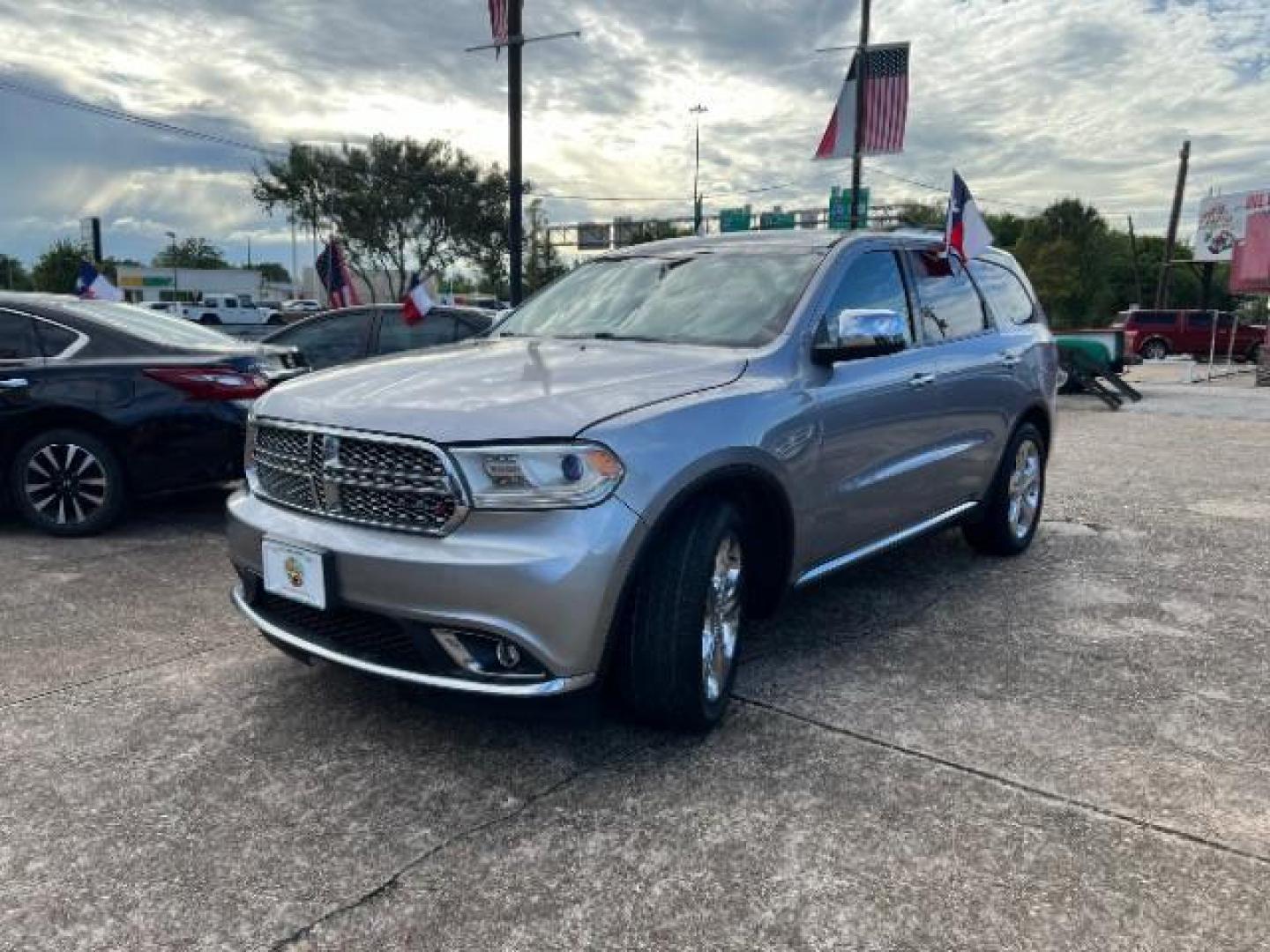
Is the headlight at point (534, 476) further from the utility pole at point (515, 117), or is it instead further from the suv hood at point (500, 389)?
the utility pole at point (515, 117)

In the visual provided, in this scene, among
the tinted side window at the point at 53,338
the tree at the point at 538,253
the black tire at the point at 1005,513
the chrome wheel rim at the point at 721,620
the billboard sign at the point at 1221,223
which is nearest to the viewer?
the chrome wheel rim at the point at 721,620

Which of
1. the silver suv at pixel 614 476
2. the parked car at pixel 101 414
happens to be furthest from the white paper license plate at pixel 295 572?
the parked car at pixel 101 414

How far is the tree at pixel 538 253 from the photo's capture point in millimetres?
52062

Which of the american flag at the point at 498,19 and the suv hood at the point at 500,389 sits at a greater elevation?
the american flag at the point at 498,19

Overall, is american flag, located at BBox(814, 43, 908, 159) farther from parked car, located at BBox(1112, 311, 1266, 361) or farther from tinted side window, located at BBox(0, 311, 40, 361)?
parked car, located at BBox(1112, 311, 1266, 361)

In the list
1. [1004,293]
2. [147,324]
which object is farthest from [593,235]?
[1004,293]

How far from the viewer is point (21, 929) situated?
7.36 feet

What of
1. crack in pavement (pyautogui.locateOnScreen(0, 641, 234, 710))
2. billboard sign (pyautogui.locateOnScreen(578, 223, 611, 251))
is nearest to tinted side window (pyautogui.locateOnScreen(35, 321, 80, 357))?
crack in pavement (pyautogui.locateOnScreen(0, 641, 234, 710))

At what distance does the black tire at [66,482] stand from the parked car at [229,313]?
40.4 metres

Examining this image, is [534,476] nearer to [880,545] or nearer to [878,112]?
[880,545]

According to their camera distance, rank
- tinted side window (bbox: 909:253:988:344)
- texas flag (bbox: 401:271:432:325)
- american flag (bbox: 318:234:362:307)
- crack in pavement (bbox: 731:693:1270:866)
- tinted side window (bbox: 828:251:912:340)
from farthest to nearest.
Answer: american flag (bbox: 318:234:362:307) → texas flag (bbox: 401:271:432:325) → tinted side window (bbox: 909:253:988:344) → tinted side window (bbox: 828:251:912:340) → crack in pavement (bbox: 731:693:1270:866)

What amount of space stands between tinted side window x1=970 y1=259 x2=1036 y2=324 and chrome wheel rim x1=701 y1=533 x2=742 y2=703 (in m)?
2.80

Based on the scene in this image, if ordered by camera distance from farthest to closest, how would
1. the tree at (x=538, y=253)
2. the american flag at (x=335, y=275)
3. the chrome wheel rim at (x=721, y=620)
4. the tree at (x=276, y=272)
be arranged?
the tree at (x=276, y=272) < the tree at (x=538, y=253) < the american flag at (x=335, y=275) < the chrome wheel rim at (x=721, y=620)

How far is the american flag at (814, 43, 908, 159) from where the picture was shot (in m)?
16.2
